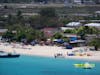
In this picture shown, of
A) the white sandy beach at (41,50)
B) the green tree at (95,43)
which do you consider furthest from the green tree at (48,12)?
the green tree at (95,43)

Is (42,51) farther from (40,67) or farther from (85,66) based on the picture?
(85,66)

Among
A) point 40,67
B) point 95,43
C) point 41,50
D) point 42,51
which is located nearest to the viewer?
point 40,67

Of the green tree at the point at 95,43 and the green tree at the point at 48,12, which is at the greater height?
the green tree at the point at 95,43

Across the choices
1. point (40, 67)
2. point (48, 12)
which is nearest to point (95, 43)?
point (40, 67)

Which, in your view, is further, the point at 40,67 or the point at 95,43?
the point at 95,43

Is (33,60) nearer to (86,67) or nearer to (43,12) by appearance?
(86,67)

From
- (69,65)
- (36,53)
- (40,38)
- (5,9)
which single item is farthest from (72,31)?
(5,9)

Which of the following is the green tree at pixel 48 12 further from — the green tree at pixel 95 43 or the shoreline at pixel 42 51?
the green tree at pixel 95 43

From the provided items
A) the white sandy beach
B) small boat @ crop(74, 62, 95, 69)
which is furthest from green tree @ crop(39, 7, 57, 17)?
small boat @ crop(74, 62, 95, 69)
